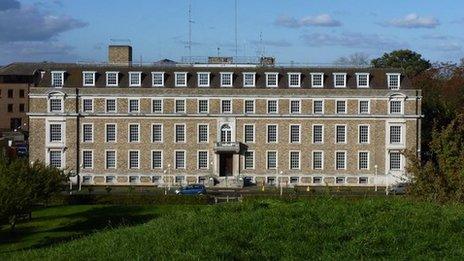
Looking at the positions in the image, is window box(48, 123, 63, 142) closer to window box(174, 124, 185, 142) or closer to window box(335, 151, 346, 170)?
window box(174, 124, 185, 142)

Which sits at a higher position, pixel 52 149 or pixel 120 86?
pixel 120 86

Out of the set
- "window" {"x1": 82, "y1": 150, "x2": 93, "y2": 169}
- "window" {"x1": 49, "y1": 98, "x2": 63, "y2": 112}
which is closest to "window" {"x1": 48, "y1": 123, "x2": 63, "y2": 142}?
"window" {"x1": 49, "y1": 98, "x2": 63, "y2": 112}

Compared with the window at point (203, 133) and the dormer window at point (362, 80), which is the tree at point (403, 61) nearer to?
the dormer window at point (362, 80)

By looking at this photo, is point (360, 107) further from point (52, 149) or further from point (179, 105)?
point (52, 149)

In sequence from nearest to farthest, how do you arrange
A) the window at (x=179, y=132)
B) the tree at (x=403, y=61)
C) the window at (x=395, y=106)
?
the window at (x=395, y=106) < the window at (x=179, y=132) < the tree at (x=403, y=61)

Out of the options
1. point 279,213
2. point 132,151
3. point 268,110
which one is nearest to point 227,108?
point 268,110

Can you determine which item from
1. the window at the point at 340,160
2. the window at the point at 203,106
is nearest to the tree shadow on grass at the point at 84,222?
the window at the point at 203,106

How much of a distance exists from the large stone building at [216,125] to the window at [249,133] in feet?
0.31

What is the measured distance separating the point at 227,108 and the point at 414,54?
53881 mm

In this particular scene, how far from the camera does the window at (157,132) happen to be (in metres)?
78.2

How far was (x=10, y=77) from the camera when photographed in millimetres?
129500

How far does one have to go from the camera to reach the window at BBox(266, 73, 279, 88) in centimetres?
7800

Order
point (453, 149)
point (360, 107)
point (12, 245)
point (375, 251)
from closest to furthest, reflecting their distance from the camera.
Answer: point (375, 251) → point (453, 149) → point (12, 245) → point (360, 107)

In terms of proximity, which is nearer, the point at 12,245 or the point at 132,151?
the point at 12,245
